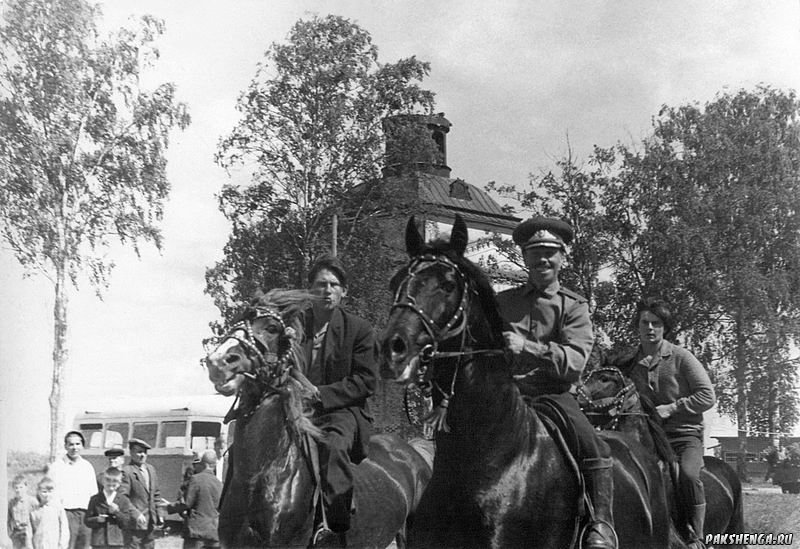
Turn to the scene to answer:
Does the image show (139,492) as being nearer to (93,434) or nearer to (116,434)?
(116,434)

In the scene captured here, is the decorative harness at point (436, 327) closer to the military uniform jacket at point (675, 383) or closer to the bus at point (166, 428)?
the military uniform jacket at point (675, 383)

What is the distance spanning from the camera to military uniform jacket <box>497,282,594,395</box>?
483 cm

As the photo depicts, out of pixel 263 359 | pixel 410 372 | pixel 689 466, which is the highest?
pixel 263 359

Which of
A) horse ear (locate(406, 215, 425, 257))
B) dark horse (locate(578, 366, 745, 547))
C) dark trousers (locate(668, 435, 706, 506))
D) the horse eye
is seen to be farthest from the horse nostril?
dark trousers (locate(668, 435, 706, 506))

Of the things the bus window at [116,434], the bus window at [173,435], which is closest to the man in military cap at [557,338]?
the bus window at [173,435]

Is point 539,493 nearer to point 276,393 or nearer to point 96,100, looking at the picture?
point 276,393

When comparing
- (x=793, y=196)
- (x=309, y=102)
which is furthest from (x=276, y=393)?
(x=309, y=102)

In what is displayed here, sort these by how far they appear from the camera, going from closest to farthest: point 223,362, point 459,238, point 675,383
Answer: point 459,238, point 223,362, point 675,383

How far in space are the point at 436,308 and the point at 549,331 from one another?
1.04 metres

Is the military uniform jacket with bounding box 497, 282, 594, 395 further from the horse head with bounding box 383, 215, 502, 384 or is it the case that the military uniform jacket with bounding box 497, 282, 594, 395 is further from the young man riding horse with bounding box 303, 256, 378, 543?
the young man riding horse with bounding box 303, 256, 378, 543

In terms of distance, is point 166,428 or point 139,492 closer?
point 139,492

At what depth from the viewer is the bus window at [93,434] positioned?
19.5 m

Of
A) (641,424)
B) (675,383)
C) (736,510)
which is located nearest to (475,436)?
(641,424)

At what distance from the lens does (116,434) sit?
63.0 feet
